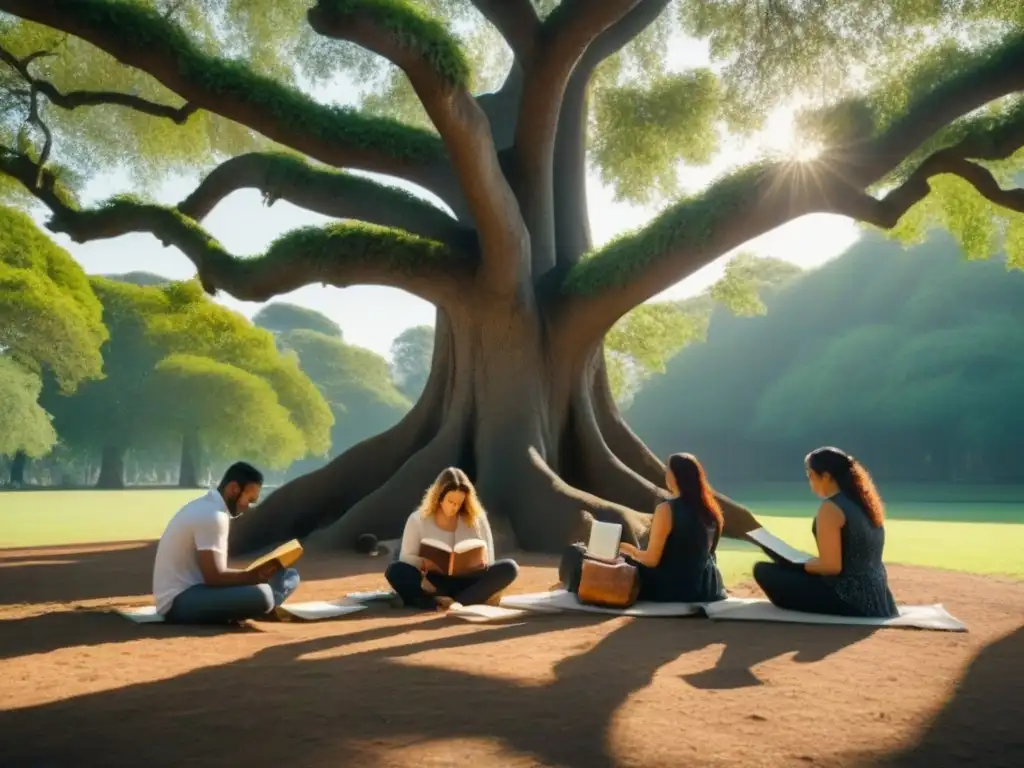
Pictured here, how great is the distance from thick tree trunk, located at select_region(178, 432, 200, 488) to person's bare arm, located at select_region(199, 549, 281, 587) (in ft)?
152

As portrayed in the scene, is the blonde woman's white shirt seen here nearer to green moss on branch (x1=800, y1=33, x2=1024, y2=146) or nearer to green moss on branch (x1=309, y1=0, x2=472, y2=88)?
green moss on branch (x1=309, y1=0, x2=472, y2=88)

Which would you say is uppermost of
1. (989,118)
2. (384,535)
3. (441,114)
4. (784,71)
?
(784,71)

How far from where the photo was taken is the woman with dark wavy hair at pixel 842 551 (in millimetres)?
6746

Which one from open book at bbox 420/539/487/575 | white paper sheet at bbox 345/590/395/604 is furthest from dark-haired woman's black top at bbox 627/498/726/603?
white paper sheet at bbox 345/590/395/604

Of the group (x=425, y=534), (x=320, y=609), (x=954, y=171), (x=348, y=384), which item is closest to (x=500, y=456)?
(x=425, y=534)

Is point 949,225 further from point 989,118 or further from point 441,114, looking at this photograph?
point 441,114

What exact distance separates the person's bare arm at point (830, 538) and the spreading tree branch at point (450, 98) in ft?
19.7

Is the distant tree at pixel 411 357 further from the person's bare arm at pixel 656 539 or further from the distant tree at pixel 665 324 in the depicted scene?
the person's bare arm at pixel 656 539

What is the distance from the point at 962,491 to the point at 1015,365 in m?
8.37

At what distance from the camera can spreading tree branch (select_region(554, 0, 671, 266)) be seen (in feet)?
50.5

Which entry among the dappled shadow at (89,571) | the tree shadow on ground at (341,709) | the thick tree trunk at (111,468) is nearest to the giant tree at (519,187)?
the dappled shadow at (89,571)

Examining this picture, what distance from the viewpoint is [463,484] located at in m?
7.56

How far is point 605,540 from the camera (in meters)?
7.42

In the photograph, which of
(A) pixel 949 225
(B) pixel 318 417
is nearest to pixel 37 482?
(B) pixel 318 417
